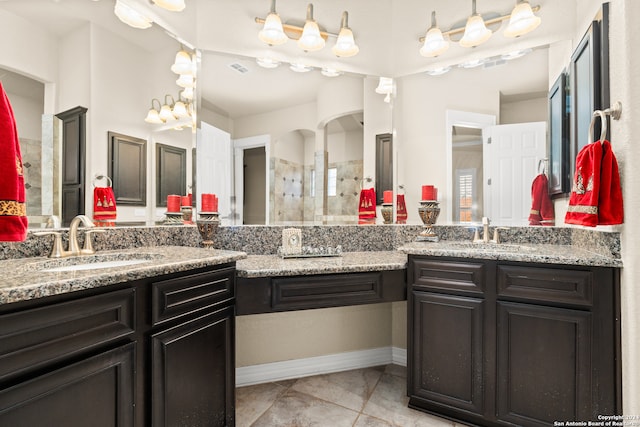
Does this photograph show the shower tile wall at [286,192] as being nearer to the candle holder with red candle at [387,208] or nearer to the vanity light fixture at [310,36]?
the candle holder with red candle at [387,208]

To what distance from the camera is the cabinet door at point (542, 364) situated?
1449 millimetres

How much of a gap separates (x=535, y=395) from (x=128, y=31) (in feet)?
Answer: 9.36

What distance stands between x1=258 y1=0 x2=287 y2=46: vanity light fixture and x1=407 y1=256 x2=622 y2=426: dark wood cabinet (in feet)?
5.63

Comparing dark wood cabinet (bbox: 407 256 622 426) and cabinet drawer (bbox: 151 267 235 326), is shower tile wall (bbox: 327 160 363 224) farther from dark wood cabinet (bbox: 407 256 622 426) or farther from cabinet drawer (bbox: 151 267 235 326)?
cabinet drawer (bbox: 151 267 235 326)

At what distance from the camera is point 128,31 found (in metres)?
1.74

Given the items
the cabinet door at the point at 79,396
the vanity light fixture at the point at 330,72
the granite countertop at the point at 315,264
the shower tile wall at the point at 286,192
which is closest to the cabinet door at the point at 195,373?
the cabinet door at the point at 79,396

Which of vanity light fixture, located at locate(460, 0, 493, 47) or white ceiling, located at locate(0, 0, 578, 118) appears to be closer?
white ceiling, located at locate(0, 0, 578, 118)

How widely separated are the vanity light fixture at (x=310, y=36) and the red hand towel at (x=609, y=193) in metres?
1.80

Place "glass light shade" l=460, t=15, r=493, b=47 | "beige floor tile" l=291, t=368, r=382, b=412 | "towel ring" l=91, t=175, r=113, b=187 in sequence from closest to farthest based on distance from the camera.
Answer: "towel ring" l=91, t=175, r=113, b=187
"beige floor tile" l=291, t=368, r=382, b=412
"glass light shade" l=460, t=15, r=493, b=47

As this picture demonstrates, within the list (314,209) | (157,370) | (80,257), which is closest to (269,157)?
(314,209)

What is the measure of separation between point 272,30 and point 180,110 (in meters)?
0.83

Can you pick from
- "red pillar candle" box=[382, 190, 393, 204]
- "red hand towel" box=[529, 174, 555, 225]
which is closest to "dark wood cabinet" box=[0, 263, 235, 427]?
"red pillar candle" box=[382, 190, 393, 204]

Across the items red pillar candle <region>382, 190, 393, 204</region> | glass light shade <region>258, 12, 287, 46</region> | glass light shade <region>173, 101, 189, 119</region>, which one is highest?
glass light shade <region>258, 12, 287, 46</region>

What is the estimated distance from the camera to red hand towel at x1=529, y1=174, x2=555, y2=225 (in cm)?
208
